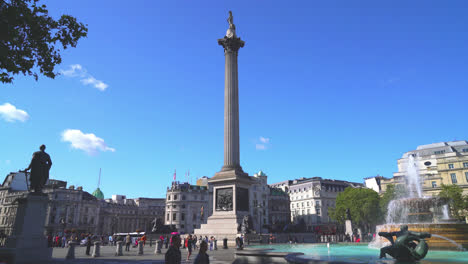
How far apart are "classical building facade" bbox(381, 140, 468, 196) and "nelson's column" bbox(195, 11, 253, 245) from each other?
34.6m

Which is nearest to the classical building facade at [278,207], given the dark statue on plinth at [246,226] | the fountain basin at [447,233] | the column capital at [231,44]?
the column capital at [231,44]

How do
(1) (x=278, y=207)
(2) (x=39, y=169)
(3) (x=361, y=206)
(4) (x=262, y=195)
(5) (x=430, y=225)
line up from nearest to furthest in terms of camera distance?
(2) (x=39, y=169), (5) (x=430, y=225), (3) (x=361, y=206), (4) (x=262, y=195), (1) (x=278, y=207)

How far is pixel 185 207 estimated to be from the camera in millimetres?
88688

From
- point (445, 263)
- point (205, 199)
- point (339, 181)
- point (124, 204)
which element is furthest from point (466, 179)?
point (124, 204)

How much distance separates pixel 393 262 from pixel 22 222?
14.5 m

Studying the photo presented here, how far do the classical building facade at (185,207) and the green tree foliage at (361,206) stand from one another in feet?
125

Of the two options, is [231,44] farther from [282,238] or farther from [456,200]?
[456,200]

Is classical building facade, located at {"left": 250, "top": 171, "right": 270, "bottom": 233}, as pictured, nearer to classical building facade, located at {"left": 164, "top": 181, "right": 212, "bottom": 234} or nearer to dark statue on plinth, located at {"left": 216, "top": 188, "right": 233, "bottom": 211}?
classical building facade, located at {"left": 164, "top": 181, "right": 212, "bottom": 234}

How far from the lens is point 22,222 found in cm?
1275

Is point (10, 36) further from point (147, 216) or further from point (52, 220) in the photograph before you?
point (147, 216)

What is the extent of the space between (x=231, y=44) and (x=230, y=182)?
736 inches

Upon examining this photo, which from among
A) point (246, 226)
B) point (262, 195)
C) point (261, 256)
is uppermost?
point (262, 195)

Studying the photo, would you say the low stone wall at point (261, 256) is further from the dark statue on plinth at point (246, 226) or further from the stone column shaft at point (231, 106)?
the stone column shaft at point (231, 106)

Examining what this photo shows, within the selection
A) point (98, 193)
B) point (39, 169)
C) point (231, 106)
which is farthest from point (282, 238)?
point (98, 193)
